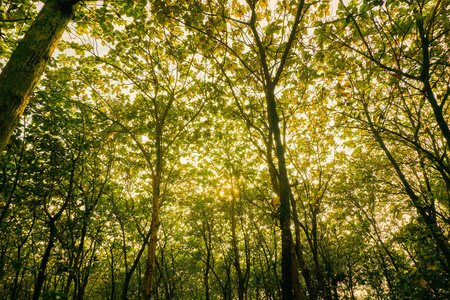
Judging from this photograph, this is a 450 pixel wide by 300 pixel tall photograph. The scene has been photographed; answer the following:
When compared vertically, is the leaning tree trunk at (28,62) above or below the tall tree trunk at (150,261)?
above

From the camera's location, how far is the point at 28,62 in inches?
92.8

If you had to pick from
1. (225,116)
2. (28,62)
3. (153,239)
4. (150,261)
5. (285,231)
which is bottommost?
(150,261)

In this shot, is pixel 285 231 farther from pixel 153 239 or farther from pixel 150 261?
pixel 153 239

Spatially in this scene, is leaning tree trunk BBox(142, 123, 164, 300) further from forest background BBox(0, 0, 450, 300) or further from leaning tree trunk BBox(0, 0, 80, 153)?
leaning tree trunk BBox(0, 0, 80, 153)

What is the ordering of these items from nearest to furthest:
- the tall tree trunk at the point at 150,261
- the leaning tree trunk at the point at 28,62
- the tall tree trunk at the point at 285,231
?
the leaning tree trunk at the point at 28,62
the tall tree trunk at the point at 285,231
the tall tree trunk at the point at 150,261

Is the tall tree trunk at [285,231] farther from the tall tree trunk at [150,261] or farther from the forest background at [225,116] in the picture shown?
the tall tree trunk at [150,261]

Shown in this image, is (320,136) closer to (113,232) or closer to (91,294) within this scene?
(113,232)

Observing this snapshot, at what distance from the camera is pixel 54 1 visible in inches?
114

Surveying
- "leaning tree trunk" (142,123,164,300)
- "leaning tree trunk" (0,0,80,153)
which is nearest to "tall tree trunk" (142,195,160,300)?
"leaning tree trunk" (142,123,164,300)

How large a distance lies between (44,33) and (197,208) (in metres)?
14.6

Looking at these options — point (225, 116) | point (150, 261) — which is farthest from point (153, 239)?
point (225, 116)

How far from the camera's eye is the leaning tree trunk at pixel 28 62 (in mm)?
2070

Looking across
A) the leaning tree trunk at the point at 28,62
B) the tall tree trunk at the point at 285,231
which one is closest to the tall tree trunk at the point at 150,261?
the tall tree trunk at the point at 285,231

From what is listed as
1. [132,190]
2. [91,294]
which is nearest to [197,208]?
[132,190]
